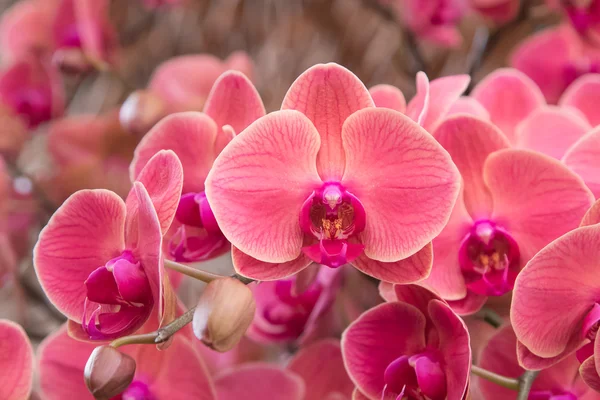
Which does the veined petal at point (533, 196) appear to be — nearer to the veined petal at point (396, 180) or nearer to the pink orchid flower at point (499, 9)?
the veined petal at point (396, 180)

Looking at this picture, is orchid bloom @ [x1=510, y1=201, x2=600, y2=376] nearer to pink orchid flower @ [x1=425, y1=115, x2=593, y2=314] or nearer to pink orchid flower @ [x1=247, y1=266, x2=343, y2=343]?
pink orchid flower @ [x1=425, y1=115, x2=593, y2=314]

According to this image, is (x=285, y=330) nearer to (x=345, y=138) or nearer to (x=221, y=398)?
(x=221, y=398)

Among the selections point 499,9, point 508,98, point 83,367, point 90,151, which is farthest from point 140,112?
point 499,9

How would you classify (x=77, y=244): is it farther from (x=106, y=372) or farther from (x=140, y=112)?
(x=140, y=112)

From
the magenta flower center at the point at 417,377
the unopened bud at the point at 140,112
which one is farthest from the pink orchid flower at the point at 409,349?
the unopened bud at the point at 140,112

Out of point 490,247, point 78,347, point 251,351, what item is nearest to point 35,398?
point 78,347

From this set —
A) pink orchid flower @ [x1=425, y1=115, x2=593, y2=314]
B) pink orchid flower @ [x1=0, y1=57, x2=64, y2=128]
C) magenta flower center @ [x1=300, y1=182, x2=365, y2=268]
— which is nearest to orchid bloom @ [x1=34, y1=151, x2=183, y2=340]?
magenta flower center @ [x1=300, y1=182, x2=365, y2=268]
